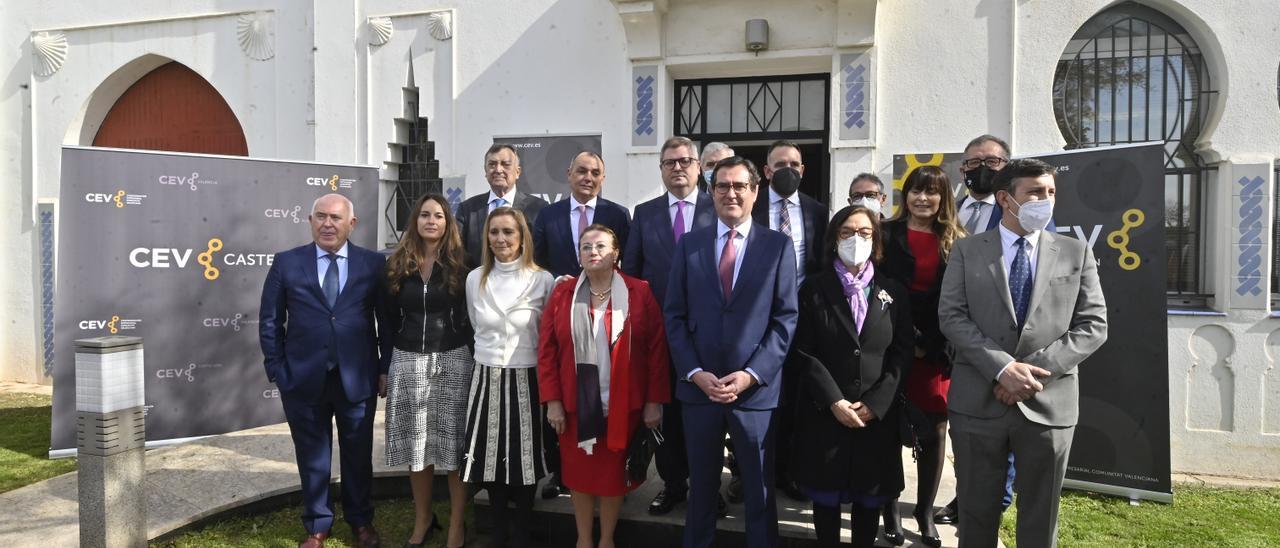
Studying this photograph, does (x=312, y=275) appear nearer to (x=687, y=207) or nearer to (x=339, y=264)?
(x=339, y=264)

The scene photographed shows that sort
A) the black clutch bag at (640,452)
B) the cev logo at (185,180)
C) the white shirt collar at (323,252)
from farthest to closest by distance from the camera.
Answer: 1. the cev logo at (185,180)
2. the white shirt collar at (323,252)
3. the black clutch bag at (640,452)

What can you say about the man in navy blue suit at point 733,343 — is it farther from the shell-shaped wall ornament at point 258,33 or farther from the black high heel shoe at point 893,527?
the shell-shaped wall ornament at point 258,33

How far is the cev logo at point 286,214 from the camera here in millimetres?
6300

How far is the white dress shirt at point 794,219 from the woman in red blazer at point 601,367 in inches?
34.0

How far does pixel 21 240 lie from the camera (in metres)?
9.03

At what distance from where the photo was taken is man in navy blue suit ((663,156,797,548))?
3338 millimetres

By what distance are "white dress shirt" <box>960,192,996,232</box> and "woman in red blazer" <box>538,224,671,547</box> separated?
191 cm

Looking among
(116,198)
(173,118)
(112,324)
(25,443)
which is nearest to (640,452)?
(112,324)

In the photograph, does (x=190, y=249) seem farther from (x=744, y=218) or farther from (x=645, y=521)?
(x=744, y=218)

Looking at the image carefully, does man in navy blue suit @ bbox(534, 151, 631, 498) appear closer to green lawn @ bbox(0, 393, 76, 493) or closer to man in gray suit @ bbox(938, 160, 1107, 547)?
man in gray suit @ bbox(938, 160, 1107, 547)

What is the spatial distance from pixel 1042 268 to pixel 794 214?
1.32 metres

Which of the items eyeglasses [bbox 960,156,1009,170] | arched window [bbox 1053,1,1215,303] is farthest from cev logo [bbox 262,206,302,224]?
arched window [bbox 1053,1,1215,303]

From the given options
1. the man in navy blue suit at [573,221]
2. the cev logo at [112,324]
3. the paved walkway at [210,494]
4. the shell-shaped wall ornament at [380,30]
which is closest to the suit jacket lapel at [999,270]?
the paved walkway at [210,494]

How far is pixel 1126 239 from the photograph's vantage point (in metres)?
5.29
